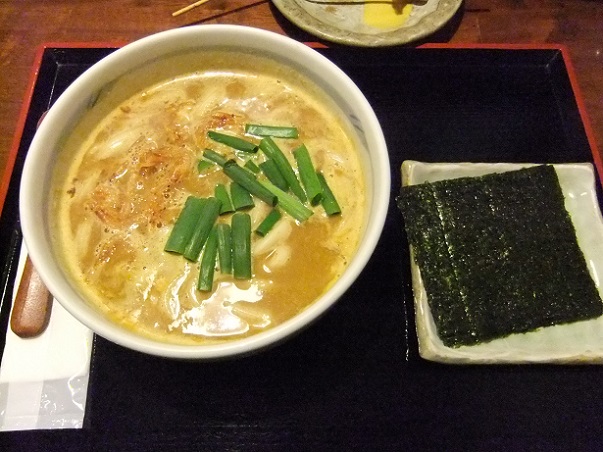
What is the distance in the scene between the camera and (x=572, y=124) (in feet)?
5.17

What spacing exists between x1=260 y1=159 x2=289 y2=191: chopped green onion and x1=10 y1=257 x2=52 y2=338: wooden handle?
0.62 metres

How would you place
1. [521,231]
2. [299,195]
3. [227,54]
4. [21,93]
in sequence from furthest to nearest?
[21,93]
[521,231]
[227,54]
[299,195]

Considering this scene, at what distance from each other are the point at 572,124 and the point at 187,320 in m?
1.33

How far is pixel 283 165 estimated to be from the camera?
46.6 inches

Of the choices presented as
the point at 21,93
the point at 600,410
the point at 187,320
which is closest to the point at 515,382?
the point at 600,410

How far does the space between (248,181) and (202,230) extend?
0.16m

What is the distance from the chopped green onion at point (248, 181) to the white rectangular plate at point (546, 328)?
→ 1.44ft

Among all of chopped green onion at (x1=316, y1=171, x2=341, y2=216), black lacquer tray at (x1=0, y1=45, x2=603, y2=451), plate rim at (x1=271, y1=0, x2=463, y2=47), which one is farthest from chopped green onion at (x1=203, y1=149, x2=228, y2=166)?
plate rim at (x1=271, y1=0, x2=463, y2=47)

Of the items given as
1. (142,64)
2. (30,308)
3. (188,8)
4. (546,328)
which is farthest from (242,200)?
(188,8)

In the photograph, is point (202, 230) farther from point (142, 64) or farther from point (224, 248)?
point (142, 64)

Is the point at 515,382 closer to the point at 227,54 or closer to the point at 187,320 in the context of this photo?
the point at 187,320

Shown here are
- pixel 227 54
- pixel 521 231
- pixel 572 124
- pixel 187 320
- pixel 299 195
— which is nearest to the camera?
pixel 187 320

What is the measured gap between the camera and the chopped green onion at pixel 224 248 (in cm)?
109

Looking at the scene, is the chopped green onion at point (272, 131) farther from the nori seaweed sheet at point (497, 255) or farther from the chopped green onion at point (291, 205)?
the nori seaweed sheet at point (497, 255)
